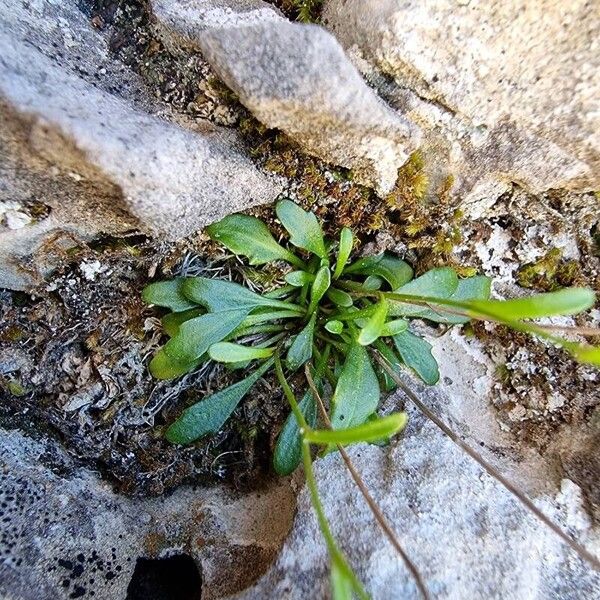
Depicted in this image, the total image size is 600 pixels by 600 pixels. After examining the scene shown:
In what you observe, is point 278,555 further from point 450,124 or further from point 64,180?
point 450,124

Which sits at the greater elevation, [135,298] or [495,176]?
[495,176]

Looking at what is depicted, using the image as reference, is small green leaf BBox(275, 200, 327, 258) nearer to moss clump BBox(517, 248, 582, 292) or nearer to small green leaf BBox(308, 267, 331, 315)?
small green leaf BBox(308, 267, 331, 315)

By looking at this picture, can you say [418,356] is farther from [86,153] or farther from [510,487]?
[86,153]

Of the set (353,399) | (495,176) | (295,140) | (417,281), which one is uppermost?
(495,176)

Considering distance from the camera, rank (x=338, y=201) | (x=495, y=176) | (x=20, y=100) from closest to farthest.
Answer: (x=20, y=100) → (x=495, y=176) → (x=338, y=201)

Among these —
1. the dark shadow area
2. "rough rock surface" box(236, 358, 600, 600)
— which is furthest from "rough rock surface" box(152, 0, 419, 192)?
the dark shadow area

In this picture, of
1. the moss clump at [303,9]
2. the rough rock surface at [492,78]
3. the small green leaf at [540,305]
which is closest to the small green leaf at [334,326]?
the rough rock surface at [492,78]

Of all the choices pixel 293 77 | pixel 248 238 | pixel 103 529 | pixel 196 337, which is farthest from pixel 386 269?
pixel 103 529

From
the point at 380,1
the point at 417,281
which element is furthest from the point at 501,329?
the point at 380,1
